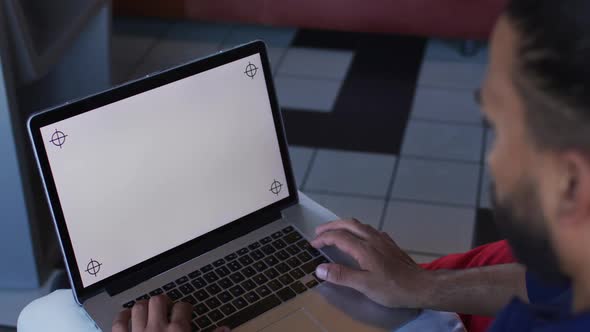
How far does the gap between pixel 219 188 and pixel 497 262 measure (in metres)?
0.47

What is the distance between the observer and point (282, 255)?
1211mm

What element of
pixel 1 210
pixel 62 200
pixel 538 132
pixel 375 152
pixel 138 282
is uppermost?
pixel 538 132

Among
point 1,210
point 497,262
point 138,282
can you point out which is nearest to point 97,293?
point 138,282

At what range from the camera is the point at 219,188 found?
4.04ft

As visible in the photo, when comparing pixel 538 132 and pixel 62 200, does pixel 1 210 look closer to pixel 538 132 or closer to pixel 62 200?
pixel 62 200

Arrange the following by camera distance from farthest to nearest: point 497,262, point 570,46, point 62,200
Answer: point 497,262 → point 62,200 → point 570,46

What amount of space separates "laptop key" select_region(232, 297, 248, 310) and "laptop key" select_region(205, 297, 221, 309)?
22 mm

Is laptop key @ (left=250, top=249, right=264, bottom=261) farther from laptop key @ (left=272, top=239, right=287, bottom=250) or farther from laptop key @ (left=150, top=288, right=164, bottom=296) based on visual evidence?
laptop key @ (left=150, top=288, right=164, bottom=296)

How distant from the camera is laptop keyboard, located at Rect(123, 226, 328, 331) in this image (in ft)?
3.68

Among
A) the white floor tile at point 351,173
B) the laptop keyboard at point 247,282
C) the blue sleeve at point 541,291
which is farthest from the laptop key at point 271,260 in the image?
the white floor tile at point 351,173

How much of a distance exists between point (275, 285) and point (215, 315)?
0.10m

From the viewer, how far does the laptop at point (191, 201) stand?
1.10m

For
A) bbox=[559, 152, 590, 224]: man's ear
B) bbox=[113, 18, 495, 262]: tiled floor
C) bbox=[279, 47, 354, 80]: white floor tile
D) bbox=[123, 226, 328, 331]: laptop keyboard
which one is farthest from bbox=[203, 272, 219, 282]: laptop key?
bbox=[279, 47, 354, 80]: white floor tile

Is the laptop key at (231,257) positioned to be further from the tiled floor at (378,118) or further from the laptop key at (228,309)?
the tiled floor at (378,118)
